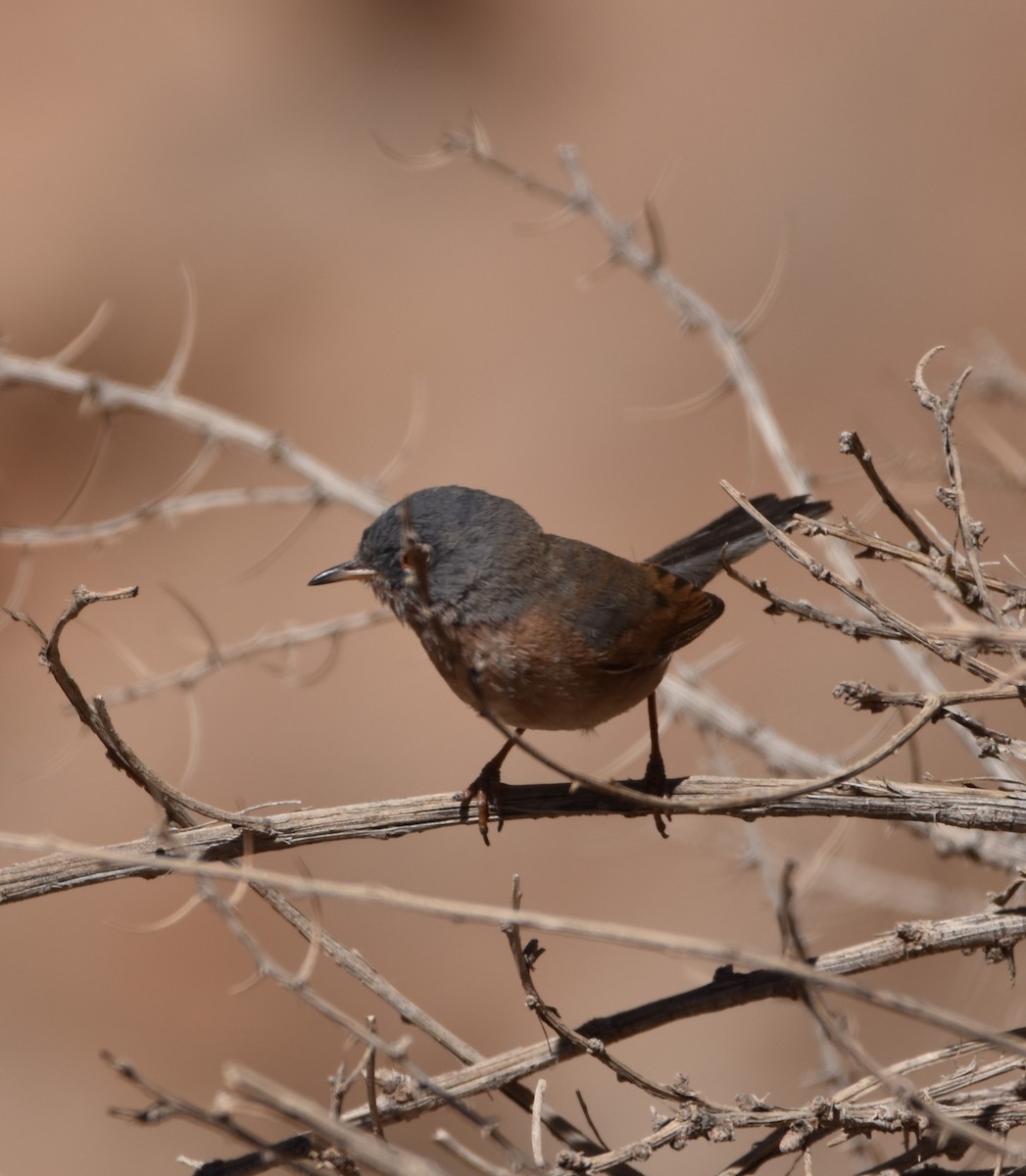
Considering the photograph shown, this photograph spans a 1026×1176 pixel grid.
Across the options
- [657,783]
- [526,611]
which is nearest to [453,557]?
[526,611]

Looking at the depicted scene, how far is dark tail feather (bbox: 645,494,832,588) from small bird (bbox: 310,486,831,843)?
0.21m

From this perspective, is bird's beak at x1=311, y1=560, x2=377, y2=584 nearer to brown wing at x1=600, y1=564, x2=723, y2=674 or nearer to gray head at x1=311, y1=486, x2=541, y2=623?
gray head at x1=311, y1=486, x2=541, y2=623

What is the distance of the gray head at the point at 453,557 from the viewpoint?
3846 mm

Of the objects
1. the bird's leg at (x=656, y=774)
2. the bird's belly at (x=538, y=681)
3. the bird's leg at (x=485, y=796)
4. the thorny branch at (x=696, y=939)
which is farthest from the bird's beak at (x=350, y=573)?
the thorny branch at (x=696, y=939)

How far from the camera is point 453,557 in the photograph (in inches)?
154

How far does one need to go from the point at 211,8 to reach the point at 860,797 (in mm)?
13360

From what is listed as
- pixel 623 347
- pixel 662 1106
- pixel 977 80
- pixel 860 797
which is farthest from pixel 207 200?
pixel 860 797

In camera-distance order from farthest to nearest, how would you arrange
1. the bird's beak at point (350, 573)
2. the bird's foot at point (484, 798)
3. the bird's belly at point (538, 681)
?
the bird's beak at point (350, 573) → the bird's belly at point (538, 681) → the bird's foot at point (484, 798)

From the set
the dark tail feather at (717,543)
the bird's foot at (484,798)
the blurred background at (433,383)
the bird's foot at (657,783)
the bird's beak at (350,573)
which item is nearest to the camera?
the bird's foot at (484,798)

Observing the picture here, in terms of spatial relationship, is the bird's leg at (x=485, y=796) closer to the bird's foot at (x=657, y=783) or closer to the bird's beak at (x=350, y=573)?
the bird's foot at (x=657, y=783)

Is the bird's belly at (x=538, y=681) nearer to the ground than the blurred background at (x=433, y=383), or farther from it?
nearer to the ground

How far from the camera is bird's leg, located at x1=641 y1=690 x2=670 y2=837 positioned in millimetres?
3615

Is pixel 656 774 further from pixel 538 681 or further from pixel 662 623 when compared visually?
pixel 538 681

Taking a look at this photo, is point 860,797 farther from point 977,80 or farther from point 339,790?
point 977,80
